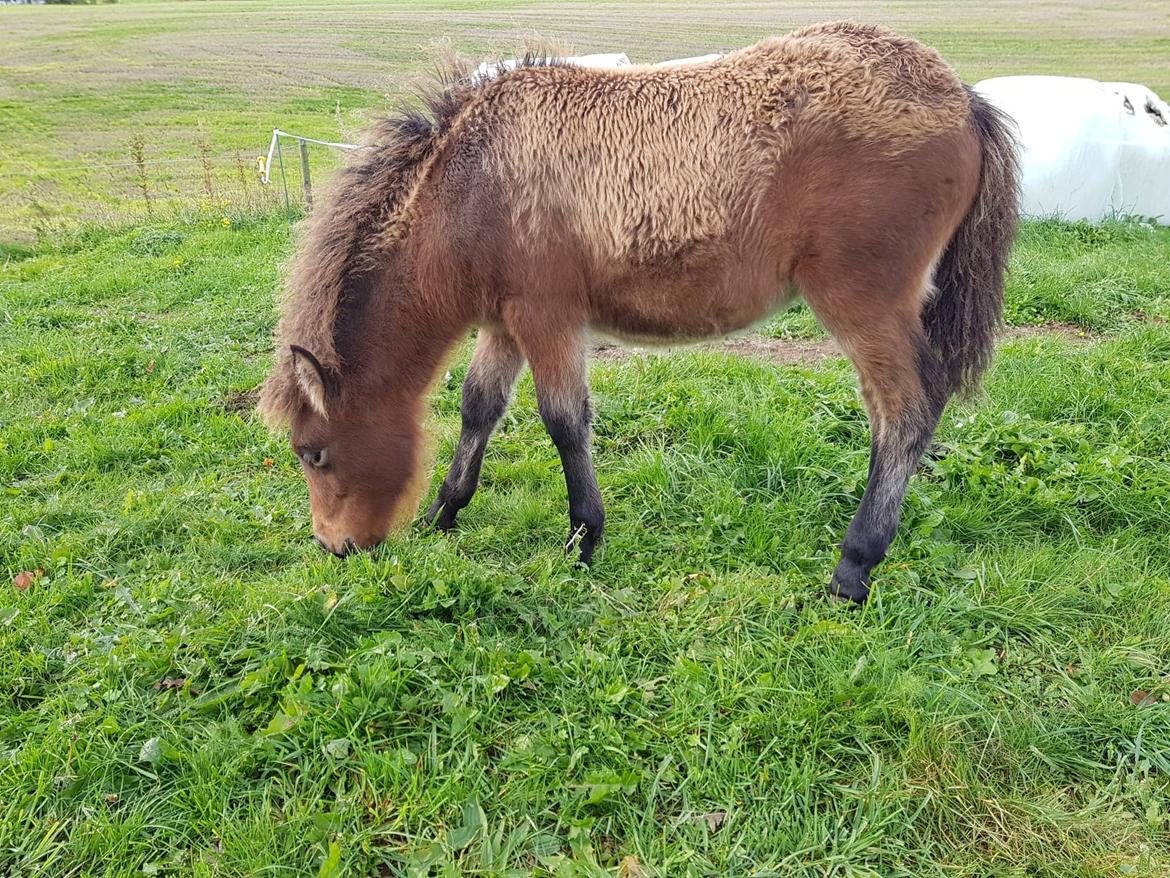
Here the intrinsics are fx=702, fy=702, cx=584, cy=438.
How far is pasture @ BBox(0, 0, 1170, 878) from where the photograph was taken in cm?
210

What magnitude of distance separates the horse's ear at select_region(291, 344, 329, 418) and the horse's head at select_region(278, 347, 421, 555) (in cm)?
1

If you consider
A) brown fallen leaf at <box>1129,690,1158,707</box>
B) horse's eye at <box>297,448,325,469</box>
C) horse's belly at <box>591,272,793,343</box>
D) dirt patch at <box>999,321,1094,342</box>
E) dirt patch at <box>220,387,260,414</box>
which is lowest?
brown fallen leaf at <box>1129,690,1158,707</box>

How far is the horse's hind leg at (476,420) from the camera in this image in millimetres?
3787

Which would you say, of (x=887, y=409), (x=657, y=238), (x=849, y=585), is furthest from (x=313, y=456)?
(x=887, y=409)

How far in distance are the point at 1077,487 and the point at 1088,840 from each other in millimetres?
2032

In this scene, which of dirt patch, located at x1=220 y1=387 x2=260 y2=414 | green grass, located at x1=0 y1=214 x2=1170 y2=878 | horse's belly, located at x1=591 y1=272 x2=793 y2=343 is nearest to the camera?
green grass, located at x1=0 y1=214 x2=1170 y2=878

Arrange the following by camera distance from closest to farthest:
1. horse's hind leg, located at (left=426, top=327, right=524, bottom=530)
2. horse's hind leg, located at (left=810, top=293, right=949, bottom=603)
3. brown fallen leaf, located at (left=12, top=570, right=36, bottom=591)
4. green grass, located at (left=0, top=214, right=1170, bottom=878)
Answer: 1. green grass, located at (left=0, top=214, right=1170, bottom=878)
2. horse's hind leg, located at (left=810, top=293, right=949, bottom=603)
3. brown fallen leaf, located at (left=12, top=570, right=36, bottom=591)
4. horse's hind leg, located at (left=426, top=327, right=524, bottom=530)

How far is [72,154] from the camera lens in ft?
51.9

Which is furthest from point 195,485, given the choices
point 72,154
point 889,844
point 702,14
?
point 702,14

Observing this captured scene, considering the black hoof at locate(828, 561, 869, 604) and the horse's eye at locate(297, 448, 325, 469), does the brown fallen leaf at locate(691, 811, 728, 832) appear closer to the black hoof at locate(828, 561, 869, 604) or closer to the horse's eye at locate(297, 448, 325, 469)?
the black hoof at locate(828, 561, 869, 604)

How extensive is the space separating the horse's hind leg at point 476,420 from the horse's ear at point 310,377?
36.2 inches

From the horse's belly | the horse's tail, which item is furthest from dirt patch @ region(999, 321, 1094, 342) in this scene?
the horse's belly

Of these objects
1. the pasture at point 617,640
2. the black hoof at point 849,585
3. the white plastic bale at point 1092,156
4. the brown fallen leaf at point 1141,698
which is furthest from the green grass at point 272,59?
the brown fallen leaf at point 1141,698

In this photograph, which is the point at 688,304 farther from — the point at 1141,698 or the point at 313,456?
the point at 1141,698
